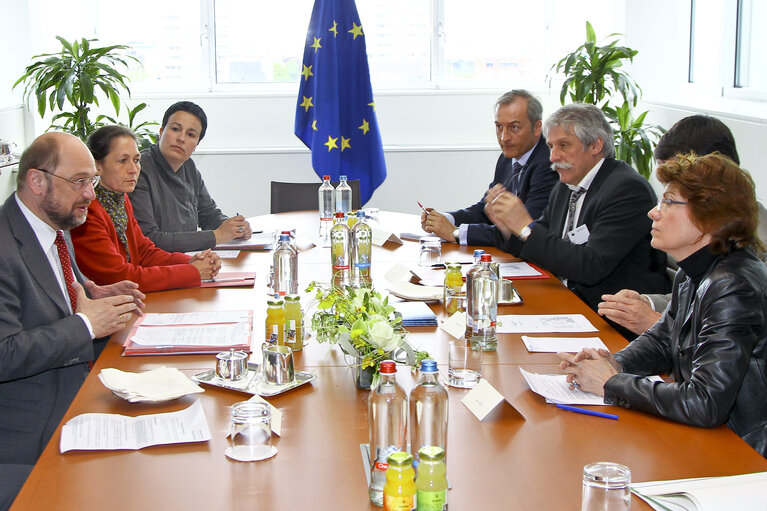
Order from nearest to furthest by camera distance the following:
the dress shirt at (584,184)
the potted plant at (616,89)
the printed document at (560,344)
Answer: the printed document at (560,344) < the dress shirt at (584,184) < the potted plant at (616,89)

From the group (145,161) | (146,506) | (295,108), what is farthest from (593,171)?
(295,108)

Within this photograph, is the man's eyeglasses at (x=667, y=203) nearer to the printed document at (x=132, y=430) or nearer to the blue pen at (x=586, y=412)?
the blue pen at (x=586, y=412)

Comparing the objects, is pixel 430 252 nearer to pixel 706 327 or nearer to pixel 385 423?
pixel 706 327

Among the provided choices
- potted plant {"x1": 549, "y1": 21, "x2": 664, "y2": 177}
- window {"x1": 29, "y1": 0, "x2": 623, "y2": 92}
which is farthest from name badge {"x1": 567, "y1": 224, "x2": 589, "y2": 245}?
window {"x1": 29, "y1": 0, "x2": 623, "y2": 92}

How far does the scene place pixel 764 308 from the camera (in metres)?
1.86

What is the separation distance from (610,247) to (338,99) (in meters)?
3.08

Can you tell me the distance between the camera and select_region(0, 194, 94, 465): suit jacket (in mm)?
2137

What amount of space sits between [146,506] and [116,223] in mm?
1940

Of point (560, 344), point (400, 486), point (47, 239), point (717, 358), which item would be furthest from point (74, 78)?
point (400, 486)

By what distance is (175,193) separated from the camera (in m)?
4.17

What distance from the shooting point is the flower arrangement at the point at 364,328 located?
5.77 feet

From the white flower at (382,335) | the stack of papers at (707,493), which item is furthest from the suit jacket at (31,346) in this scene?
the stack of papers at (707,493)

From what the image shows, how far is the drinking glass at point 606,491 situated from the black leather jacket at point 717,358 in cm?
43

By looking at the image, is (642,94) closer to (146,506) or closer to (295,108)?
(295,108)
